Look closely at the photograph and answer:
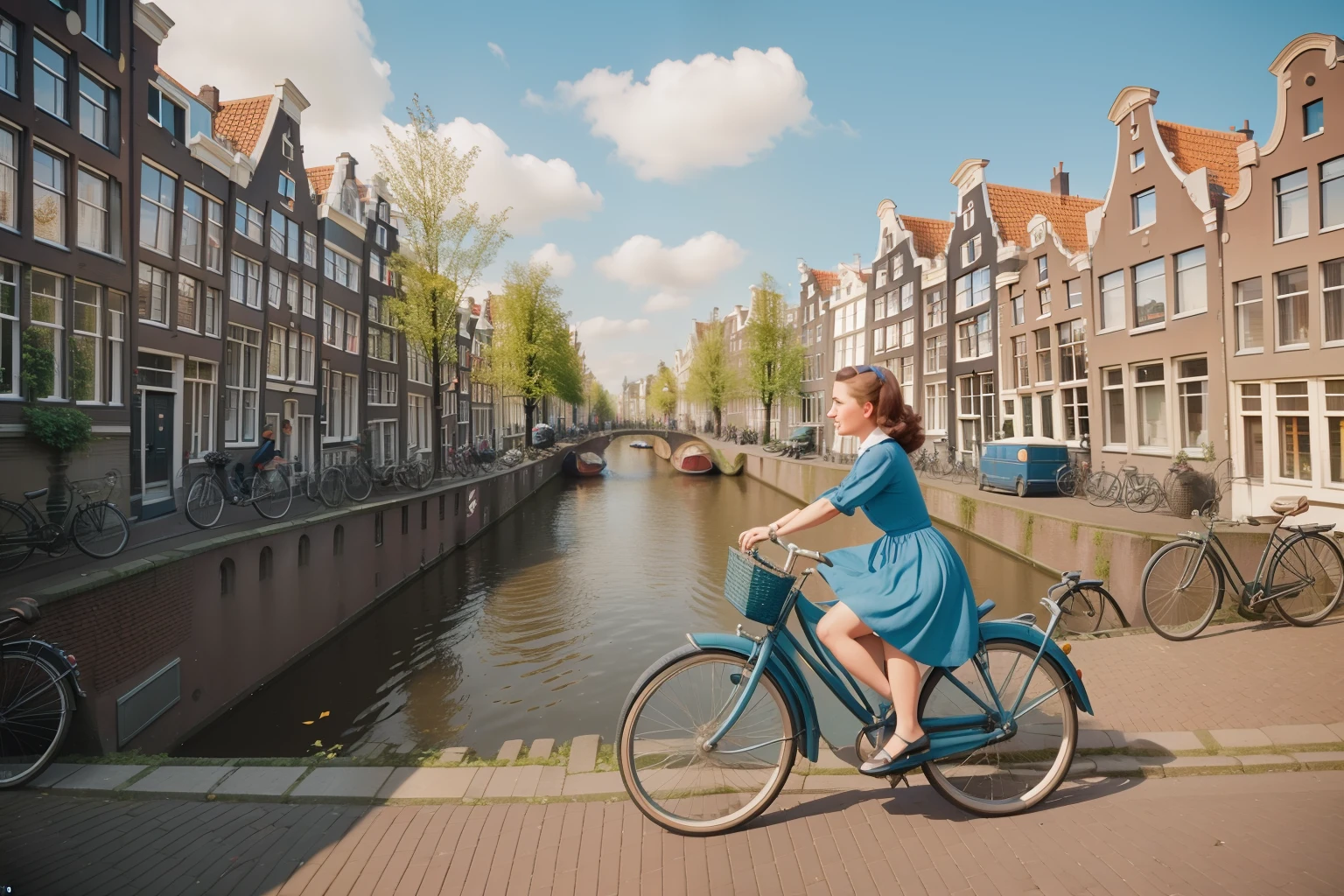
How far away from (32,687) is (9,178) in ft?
30.3

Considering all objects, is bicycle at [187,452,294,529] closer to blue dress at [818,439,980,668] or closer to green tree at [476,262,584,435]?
blue dress at [818,439,980,668]

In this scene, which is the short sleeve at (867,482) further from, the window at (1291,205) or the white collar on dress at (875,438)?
the window at (1291,205)

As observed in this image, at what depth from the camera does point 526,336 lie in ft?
123

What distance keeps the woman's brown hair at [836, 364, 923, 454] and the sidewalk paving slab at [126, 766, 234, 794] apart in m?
3.53

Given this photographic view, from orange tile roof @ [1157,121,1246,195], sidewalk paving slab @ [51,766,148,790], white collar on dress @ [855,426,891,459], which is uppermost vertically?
orange tile roof @ [1157,121,1246,195]

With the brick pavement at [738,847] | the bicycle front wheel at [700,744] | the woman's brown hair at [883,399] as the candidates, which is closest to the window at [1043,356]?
the brick pavement at [738,847]

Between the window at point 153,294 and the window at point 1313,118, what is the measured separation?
20.6m

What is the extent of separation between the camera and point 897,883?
2424 mm

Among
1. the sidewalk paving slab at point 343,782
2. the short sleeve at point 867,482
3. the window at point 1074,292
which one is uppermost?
the window at point 1074,292

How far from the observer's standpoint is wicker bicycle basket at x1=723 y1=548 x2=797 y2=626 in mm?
2713

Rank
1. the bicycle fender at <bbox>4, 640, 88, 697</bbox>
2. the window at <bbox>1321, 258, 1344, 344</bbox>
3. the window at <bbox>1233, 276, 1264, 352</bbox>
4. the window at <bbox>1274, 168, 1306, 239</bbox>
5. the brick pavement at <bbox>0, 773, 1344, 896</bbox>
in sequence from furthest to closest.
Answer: the window at <bbox>1233, 276, 1264, 352</bbox> < the window at <bbox>1274, 168, 1306, 239</bbox> < the window at <bbox>1321, 258, 1344, 344</bbox> < the bicycle fender at <bbox>4, 640, 88, 697</bbox> < the brick pavement at <bbox>0, 773, 1344, 896</bbox>

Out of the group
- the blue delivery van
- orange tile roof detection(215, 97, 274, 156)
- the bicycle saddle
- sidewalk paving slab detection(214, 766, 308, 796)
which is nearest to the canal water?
the blue delivery van

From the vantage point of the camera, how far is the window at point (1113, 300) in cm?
1694

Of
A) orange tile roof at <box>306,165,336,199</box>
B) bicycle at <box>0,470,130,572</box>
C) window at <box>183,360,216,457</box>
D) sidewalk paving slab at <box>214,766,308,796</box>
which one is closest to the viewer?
sidewalk paving slab at <box>214,766,308,796</box>
